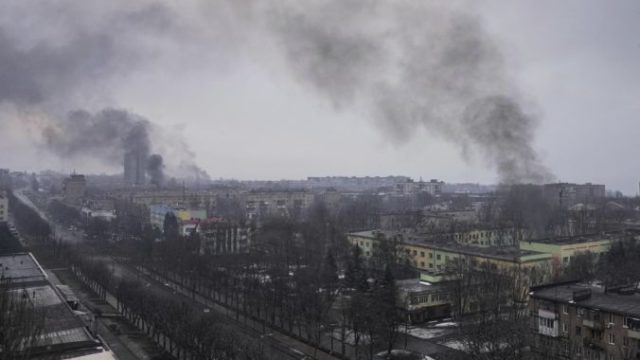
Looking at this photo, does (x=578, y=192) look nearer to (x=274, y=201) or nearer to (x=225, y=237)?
(x=274, y=201)

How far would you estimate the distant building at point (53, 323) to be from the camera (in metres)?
6.14

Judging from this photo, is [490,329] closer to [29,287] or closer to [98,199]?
[29,287]

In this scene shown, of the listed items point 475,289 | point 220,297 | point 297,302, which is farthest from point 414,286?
point 220,297

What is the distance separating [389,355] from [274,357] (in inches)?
69.9

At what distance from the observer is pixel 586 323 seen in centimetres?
694

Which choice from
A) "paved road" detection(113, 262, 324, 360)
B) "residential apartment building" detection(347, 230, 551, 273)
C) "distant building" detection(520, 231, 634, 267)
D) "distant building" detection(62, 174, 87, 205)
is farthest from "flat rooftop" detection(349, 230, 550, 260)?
"distant building" detection(62, 174, 87, 205)

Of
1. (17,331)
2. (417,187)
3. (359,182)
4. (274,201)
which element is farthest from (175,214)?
(359,182)

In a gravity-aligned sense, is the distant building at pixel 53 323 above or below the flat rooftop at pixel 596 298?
below

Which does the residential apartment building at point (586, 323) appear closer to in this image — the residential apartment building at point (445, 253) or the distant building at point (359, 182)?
the residential apartment building at point (445, 253)

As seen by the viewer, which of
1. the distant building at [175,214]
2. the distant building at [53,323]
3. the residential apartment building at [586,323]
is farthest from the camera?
the distant building at [175,214]

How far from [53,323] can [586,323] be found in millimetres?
6848

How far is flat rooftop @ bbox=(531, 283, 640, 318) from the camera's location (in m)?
6.75

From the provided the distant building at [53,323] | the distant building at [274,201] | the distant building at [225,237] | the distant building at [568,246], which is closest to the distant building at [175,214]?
the distant building at [225,237]

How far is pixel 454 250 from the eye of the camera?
13797 millimetres
